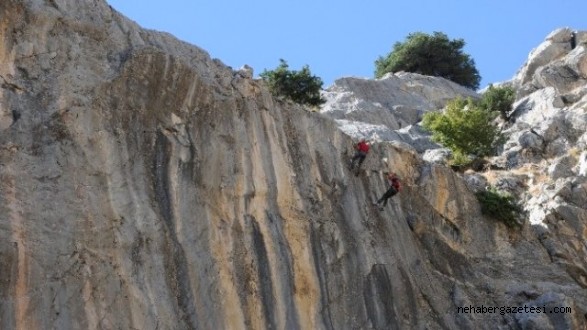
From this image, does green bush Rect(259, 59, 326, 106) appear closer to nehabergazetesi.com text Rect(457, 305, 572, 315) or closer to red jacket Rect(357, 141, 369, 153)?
red jacket Rect(357, 141, 369, 153)

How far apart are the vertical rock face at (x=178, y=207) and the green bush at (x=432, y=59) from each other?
106 feet

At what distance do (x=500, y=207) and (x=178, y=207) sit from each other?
607 inches

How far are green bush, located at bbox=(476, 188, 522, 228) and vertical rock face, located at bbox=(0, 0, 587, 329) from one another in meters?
3.96

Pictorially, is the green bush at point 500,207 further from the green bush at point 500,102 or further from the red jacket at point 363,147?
the green bush at point 500,102

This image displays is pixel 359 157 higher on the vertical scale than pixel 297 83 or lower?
lower

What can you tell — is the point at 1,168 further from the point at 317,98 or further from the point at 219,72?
the point at 317,98

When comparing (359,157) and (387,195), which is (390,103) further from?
(387,195)

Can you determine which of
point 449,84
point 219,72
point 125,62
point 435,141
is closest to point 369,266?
point 219,72

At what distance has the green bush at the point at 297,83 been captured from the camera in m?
33.3

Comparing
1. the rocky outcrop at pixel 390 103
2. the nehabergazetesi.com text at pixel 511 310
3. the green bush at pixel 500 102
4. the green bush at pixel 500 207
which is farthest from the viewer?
the green bush at pixel 500 102

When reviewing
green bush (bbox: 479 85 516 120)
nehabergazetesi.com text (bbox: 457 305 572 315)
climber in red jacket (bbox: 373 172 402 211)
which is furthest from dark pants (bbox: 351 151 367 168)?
green bush (bbox: 479 85 516 120)

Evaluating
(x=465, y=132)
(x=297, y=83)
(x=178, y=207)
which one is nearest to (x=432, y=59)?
(x=465, y=132)

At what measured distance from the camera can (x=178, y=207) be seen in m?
19.8

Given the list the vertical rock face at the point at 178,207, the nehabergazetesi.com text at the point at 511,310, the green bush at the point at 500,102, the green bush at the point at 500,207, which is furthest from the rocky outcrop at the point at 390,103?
the vertical rock face at the point at 178,207
